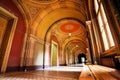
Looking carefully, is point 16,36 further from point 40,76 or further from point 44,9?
point 40,76

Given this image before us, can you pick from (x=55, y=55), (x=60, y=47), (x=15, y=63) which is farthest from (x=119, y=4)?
(x=60, y=47)

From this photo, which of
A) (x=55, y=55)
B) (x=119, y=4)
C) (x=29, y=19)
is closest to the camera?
(x=119, y=4)

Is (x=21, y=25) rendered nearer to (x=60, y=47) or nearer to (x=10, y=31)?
(x=10, y=31)

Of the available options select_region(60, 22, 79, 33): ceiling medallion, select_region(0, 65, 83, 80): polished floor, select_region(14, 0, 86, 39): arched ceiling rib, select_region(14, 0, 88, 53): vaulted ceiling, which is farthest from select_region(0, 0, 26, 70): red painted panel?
select_region(60, 22, 79, 33): ceiling medallion

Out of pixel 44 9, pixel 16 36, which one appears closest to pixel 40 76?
pixel 16 36

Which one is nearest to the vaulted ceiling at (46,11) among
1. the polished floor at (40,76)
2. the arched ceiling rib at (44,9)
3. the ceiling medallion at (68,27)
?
the arched ceiling rib at (44,9)

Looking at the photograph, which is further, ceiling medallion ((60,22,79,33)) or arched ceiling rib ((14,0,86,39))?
ceiling medallion ((60,22,79,33))

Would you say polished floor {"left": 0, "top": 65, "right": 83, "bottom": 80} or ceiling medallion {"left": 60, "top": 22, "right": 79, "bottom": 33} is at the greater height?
ceiling medallion {"left": 60, "top": 22, "right": 79, "bottom": 33}

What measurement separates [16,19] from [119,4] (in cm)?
558

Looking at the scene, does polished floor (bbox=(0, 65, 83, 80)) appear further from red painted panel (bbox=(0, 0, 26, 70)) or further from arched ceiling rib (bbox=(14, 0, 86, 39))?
arched ceiling rib (bbox=(14, 0, 86, 39))

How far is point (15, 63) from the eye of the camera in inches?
200

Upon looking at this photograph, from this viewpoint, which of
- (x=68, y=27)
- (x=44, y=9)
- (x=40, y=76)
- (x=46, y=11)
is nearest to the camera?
(x=40, y=76)

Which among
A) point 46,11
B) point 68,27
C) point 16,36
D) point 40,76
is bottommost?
point 40,76

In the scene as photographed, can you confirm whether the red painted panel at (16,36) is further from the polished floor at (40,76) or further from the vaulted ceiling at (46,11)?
the polished floor at (40,76)
